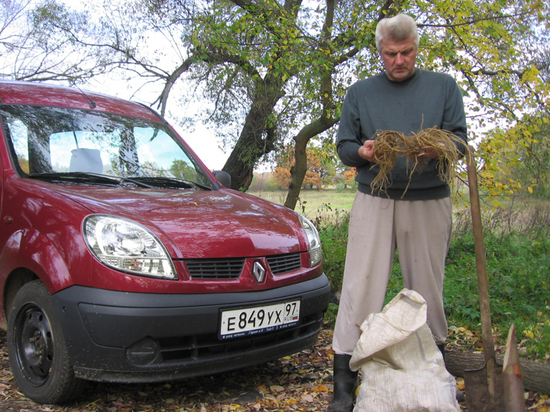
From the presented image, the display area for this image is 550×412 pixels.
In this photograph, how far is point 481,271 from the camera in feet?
7.77

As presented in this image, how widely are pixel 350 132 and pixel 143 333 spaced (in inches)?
→ 57.8

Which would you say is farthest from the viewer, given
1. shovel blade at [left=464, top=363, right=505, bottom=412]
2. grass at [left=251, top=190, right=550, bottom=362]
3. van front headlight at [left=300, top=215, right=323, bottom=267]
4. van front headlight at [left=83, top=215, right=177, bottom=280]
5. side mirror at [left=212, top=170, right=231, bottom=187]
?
side mirror at [left=212, top=170, right=231, bottom=187]

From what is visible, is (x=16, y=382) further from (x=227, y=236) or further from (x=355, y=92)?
(x=355, y=92)

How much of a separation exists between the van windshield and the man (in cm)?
149

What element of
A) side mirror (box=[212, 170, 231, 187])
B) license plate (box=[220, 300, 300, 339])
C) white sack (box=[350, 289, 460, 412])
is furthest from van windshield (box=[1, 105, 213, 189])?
white sack (box=[350, 289, 460, 412])

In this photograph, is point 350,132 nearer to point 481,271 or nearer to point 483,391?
point 481,271

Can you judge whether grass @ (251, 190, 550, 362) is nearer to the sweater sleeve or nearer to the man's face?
the sweater sleeve

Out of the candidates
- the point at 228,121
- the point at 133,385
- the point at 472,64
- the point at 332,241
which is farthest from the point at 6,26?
the point at 133,385

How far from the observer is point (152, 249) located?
252cm

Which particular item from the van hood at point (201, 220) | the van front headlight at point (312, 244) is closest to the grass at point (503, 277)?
the van front headlight at point (312, 244)

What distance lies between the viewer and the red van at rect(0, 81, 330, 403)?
2422 millimetres

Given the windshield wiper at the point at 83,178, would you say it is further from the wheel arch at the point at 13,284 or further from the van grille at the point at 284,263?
the van grille at the point at 284,263

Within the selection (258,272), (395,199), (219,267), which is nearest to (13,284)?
(219,267)

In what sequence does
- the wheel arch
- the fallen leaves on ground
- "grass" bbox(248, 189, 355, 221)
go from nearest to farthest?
the fallen leaves on ground, the wheel arch, "grass" bbox(248, 189, 355, 221)
